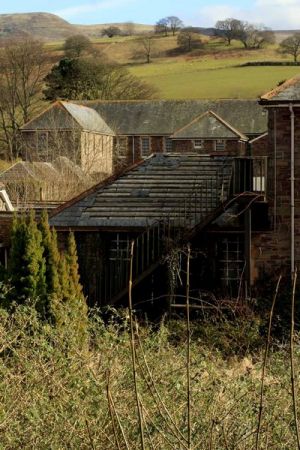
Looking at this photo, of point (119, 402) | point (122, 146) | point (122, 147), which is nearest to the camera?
point (119, 402)

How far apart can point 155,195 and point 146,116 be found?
4505 cm

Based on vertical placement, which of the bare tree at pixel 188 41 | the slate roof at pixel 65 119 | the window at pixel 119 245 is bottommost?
the window at pixel 119 245

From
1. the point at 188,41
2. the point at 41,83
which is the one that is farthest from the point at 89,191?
the point at 188,41

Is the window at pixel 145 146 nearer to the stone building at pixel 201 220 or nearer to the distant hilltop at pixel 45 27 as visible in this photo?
the stone building at pixel 201 220

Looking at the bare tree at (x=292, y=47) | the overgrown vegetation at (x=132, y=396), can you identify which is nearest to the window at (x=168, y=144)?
the bare tree at (x=292, y=47)

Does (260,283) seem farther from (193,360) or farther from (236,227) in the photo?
(193,360)

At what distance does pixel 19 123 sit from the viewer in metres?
70.9

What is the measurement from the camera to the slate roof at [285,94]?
A: 781 inches

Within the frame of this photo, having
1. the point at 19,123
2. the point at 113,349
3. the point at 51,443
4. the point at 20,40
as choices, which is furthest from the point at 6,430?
the point at 20,40

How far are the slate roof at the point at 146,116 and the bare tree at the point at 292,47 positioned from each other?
36.1 m

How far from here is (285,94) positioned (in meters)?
20.2

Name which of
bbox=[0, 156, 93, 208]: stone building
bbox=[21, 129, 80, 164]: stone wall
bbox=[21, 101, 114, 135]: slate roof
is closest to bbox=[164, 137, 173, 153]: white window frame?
bbox=[21, 101, 114, 135]: slate roof

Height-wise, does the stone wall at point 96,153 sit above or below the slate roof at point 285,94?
below

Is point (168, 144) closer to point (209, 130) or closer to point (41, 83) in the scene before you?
point (209, 130)
